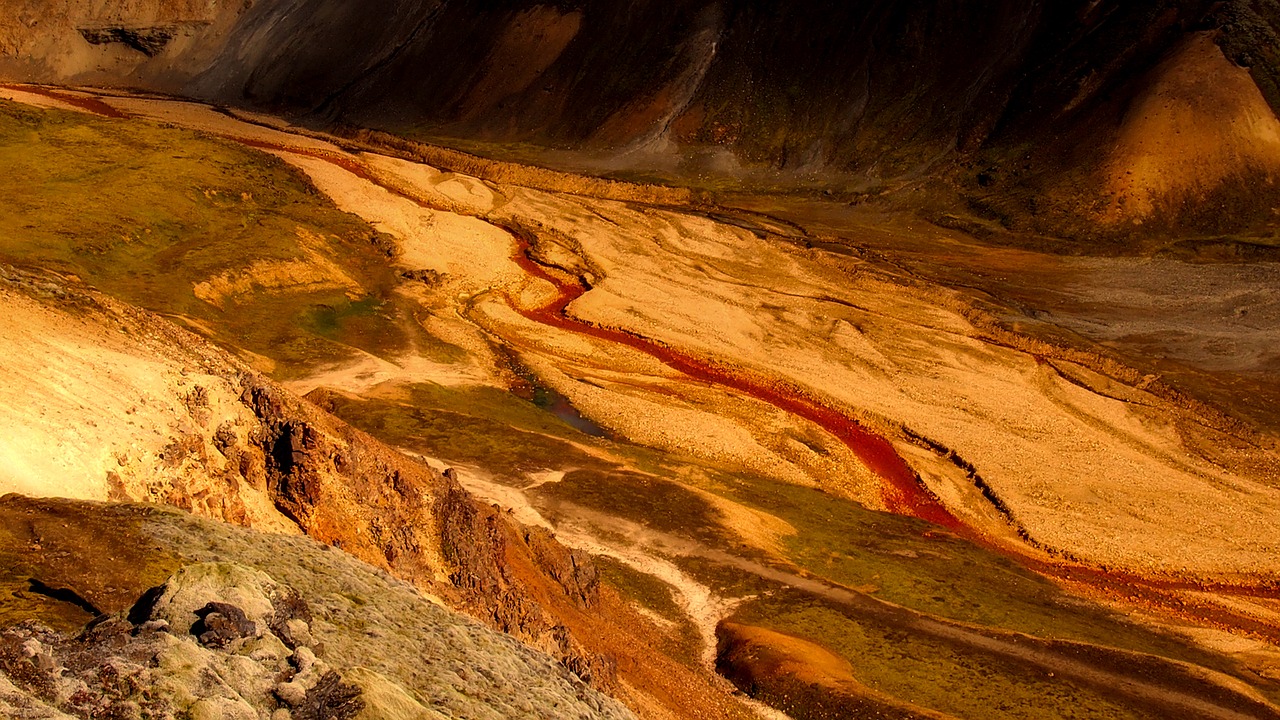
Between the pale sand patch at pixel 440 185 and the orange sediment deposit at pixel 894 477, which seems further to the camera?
the pale sand patch at pixel 440 185

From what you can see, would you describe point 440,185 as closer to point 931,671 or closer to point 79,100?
point 79,100

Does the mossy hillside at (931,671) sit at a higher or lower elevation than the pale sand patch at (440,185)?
lower

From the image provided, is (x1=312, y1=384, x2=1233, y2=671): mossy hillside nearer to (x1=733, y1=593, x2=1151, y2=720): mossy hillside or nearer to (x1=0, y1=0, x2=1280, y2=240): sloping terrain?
(x1=733, y1=593, x2=1151, y2=720): mossy hillside

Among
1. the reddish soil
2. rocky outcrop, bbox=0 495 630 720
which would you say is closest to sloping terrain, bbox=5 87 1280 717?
rocky outcrop, bbox=0 495 630 720

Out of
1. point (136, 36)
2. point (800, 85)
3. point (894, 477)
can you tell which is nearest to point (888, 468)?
point (894, 477)

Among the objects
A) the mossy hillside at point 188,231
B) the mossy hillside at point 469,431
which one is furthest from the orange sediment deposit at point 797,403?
the mossy hillside at point 469,431

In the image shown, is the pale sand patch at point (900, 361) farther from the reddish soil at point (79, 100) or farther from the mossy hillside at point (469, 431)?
the reddish soil at point (79, 100)
